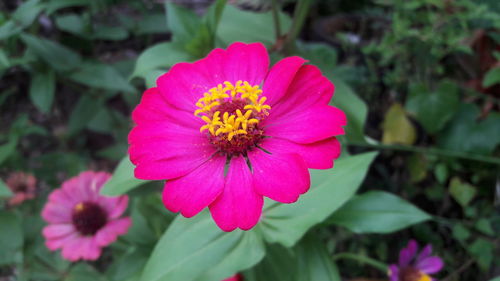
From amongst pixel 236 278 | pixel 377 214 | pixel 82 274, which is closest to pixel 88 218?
pixel 82 274

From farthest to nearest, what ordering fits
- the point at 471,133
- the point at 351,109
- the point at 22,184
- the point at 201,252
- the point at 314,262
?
the point at 22,184
the point at 471,133
the point at 351,109
the point at 314,262
the point at 201,252

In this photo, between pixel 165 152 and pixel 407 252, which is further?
pixel 407 252

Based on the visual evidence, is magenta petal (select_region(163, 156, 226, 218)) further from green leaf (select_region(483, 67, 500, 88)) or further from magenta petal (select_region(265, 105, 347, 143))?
green leaf (select_region(483, 67, 500, 88))

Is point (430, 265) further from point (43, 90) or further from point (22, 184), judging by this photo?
point (22, 184)

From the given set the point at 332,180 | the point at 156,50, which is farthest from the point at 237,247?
the point at 156,50

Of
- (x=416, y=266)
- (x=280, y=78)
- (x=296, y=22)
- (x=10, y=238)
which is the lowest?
(x=10, y=238)

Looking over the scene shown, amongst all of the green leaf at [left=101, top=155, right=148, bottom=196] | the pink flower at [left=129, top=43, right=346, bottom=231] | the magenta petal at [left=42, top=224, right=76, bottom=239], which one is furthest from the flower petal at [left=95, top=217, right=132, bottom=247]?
the pink flower at [left=129, top=43, right=346, bottom=231]

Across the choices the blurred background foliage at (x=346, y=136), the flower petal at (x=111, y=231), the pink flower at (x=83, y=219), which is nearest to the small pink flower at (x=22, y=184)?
the blurred background foliage at (x=346, y=136)

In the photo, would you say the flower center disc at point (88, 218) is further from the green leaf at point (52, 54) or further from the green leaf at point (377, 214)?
the green leaf at point (377, 214)
